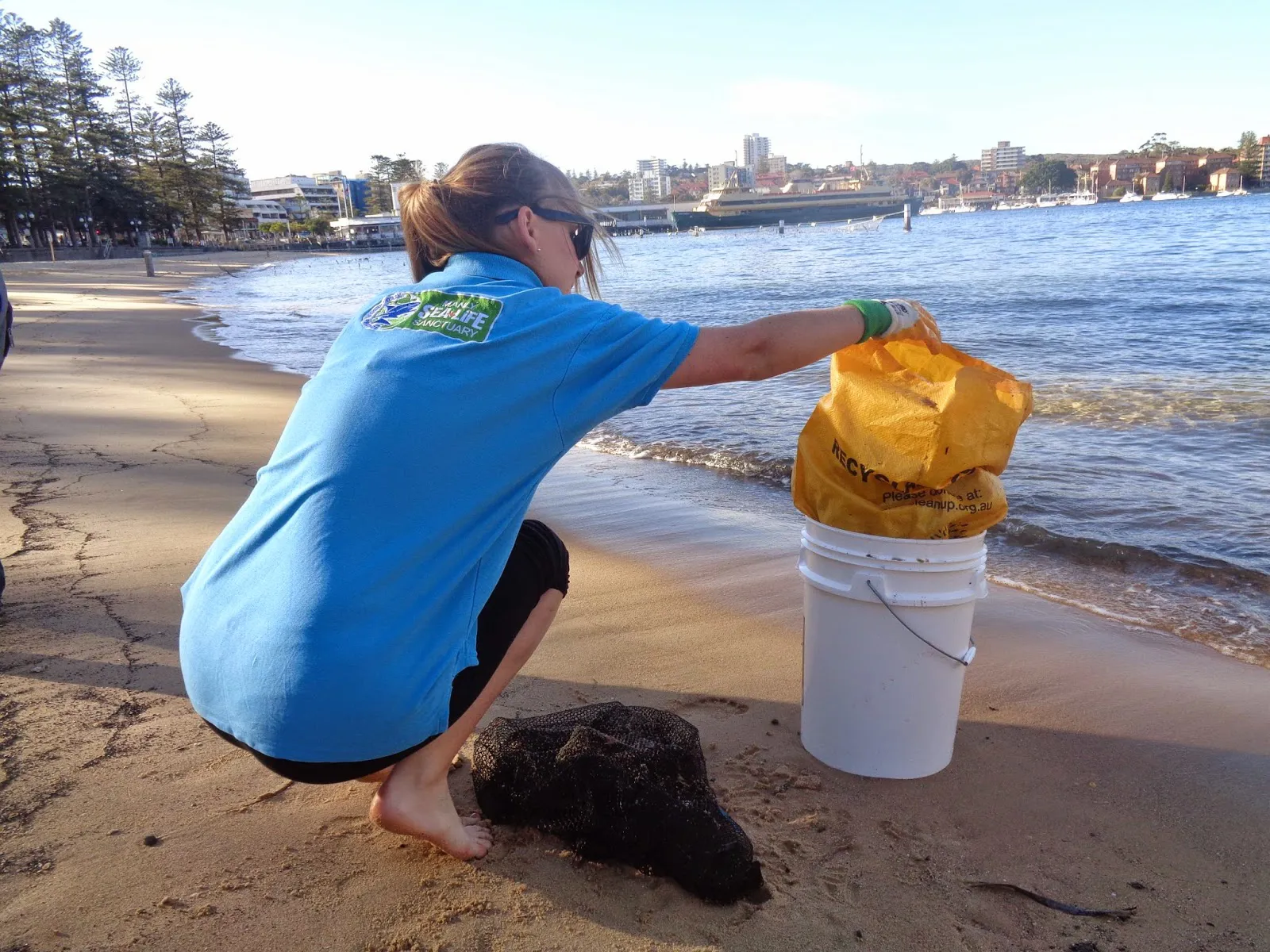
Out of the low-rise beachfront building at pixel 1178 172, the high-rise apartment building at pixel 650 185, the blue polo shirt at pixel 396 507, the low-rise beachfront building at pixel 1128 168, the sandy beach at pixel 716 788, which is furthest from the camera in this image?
the high-rise apartment building at pixel 650 185

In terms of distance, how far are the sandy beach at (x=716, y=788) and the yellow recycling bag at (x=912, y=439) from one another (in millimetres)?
632

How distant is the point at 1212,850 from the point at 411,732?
1601 mm

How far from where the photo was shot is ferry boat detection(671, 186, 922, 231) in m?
94.9

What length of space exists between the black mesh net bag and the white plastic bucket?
424mm

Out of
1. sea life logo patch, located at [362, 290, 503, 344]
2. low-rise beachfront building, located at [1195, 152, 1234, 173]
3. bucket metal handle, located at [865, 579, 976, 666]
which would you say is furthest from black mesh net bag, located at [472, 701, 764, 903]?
low-rise beachfront building, located at [1195, 152, 1234, 173]

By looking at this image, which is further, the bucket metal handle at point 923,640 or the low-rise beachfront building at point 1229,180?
the low-rise beachfront building at point 1229,180

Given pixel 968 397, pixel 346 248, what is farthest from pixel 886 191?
pixel 968 397

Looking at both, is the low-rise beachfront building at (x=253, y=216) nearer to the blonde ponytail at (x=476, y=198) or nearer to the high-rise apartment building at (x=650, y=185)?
the high-rise apartment building at (x=650, y=185)

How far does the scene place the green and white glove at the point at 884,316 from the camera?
5.90ft

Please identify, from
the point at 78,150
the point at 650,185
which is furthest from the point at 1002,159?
the point at 78,150

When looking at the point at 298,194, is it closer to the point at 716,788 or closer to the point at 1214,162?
the point at 1214,162

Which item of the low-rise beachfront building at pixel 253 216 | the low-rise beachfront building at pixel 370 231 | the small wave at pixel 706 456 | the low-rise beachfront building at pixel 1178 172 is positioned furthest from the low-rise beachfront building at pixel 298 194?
the small wave at pixel 706 456

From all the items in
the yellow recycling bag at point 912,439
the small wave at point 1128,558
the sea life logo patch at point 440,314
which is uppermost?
the sea life logo patch at point 440,314

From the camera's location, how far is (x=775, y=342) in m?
1.61
